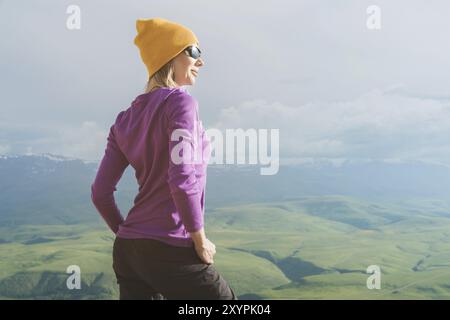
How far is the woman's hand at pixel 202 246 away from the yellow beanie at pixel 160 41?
1.26ft

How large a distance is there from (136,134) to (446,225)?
8.91 meters

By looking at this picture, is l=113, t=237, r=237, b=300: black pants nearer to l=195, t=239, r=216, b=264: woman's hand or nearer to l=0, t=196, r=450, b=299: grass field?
l=195, t=239, r=216, b=264: woman's hand

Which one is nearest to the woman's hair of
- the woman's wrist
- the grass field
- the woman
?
the woman

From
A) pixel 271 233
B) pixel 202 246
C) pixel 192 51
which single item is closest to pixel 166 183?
pixel 202 246

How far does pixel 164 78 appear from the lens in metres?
1.34

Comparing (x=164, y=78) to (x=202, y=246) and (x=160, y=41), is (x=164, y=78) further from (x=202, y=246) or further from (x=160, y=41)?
(x=202, y=246)

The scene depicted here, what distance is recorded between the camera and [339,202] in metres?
10.0

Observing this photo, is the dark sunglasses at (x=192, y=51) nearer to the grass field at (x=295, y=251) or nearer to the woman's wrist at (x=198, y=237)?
the woman's wrist at (x=198, y=237)

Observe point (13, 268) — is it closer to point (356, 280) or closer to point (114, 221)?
point (356, 280)

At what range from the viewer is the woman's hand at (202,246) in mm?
1238

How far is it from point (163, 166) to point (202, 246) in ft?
0.61

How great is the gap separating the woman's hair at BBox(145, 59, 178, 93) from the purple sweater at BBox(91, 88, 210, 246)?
5cm

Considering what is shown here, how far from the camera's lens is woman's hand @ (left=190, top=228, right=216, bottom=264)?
124 centimetres

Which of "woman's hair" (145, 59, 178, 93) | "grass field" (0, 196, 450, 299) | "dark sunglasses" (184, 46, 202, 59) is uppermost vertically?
"dark sunglasses" (184, 46, 202, 59)
